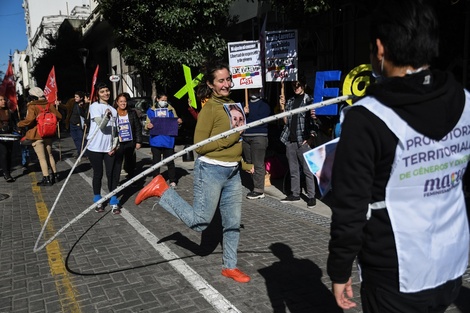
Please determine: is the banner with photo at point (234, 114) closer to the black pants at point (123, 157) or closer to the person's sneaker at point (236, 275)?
the person's sneaker at point (236, 275)

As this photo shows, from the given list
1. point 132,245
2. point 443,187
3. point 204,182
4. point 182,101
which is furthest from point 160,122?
point 182,101

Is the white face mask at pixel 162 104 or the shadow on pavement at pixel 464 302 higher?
the white face mask at pixel 162 104

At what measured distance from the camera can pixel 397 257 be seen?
1688 mm

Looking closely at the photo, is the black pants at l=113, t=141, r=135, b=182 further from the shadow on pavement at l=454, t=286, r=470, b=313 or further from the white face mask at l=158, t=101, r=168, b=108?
the shadow on pavement at l=454, t=286, r=470, b=313

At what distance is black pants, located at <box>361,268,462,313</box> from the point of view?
5.62ft

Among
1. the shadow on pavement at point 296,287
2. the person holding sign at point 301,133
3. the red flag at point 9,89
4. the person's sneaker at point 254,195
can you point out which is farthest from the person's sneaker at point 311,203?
the red flag at point 9,89

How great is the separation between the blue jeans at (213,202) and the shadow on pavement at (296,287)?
0.45m

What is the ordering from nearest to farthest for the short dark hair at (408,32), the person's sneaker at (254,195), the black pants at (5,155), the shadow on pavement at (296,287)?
the short dark hair at (408,32)
the shadow on pavement at (296,287)
the person's sneaker at (254,195)
the black pants at (5,155)

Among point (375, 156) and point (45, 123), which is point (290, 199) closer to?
point (45, 123)

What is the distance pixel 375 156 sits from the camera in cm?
163

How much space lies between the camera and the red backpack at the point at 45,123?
9.16m

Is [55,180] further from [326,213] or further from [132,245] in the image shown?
[326,213]

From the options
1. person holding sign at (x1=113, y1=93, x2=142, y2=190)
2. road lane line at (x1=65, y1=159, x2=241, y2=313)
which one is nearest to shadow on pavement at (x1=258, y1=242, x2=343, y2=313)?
road lane line at (x1=65, y1=159, x2=241, y2=313)

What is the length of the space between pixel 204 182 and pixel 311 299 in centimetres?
139
